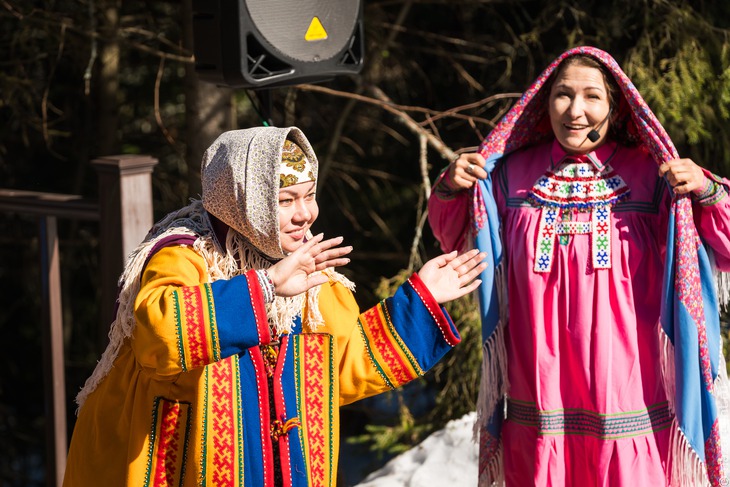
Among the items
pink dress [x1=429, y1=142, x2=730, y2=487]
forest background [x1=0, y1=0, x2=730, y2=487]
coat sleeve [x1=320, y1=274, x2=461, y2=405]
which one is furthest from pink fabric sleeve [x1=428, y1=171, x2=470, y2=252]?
forest background [x1=0, y1=0, x2=730, y2=487]

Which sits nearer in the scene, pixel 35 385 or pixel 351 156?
pixel 351 156

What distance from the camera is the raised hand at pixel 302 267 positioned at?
1.94m

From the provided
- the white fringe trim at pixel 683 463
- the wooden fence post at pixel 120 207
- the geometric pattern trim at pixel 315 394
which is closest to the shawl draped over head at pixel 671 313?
the white fringe trim at pixel 683 463

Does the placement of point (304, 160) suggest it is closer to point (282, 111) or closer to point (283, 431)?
point (283, 431)

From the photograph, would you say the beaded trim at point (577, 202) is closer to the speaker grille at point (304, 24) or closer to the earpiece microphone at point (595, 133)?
the earpiece microphone at point (595, 133)

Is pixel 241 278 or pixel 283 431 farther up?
pixel 241 278

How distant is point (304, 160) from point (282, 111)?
303 cm

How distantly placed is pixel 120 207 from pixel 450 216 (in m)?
1.09

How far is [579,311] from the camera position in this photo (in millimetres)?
2646

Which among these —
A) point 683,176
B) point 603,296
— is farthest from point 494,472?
point 683,176

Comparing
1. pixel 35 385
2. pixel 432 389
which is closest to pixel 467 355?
pixel 432 389

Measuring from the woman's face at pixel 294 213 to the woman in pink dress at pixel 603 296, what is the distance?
0.77 meters

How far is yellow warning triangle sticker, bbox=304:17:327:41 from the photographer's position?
3.27 meters

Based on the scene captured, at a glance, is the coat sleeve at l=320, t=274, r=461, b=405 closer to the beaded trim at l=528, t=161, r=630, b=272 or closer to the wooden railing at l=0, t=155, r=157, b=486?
the beaded trim at l=528, t=161, r=630, b=272
